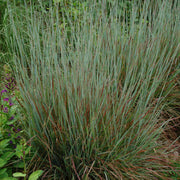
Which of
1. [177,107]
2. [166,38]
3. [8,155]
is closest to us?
[8,155]

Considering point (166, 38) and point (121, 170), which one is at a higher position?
point (166, 38)

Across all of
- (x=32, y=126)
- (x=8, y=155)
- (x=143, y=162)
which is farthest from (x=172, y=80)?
(x=8, y=155)

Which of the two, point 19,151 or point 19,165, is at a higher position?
point 19,151

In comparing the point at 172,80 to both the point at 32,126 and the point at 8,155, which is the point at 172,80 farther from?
the point at 8,155

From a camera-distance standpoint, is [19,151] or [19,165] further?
[19,165]

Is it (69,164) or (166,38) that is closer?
(69,164)

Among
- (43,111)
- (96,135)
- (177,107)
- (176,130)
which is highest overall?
(43,111)

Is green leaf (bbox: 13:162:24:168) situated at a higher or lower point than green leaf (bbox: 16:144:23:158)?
lower

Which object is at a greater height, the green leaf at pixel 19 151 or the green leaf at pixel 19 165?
A: the green leaf at pixel 19 151

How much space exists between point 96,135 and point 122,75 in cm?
99

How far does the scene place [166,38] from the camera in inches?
115

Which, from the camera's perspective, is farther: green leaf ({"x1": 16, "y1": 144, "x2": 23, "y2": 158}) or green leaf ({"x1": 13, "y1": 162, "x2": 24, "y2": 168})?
green leaf ({"x1": 13, "y1": 162, "x2": 24, "y2": 168})

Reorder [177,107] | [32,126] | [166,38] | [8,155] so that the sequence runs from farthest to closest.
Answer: [166,38] → [177,107] → [32,126] → [8,155]

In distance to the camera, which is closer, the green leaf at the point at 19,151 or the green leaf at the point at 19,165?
the green leaf at the point at 19,151
